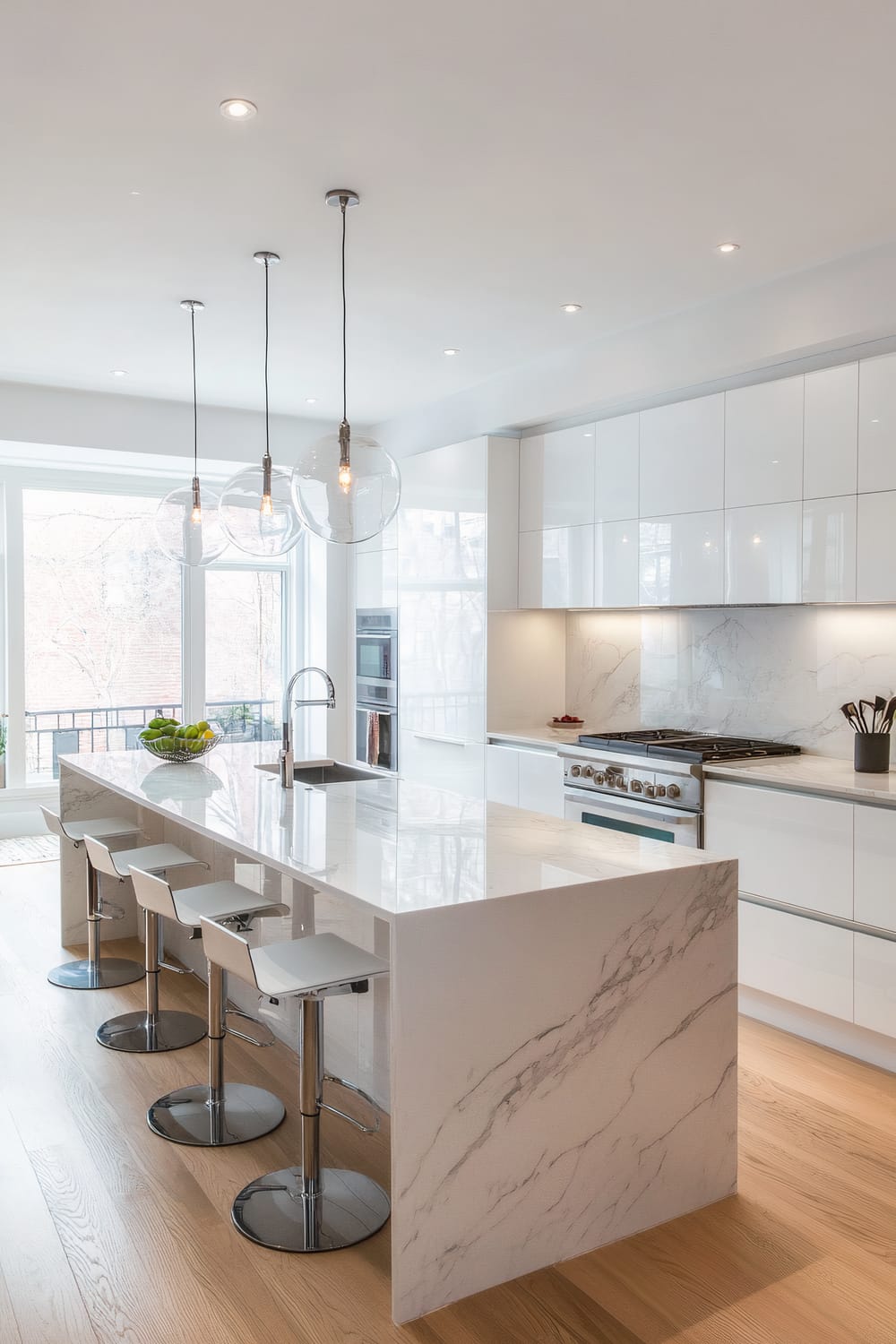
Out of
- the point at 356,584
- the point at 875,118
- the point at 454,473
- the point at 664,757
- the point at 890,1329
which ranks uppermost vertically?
the point at 875,118

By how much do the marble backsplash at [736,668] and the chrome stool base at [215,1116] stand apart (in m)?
2.53

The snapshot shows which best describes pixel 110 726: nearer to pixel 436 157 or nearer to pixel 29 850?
pixel 29 850

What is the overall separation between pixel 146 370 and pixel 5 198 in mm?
2124

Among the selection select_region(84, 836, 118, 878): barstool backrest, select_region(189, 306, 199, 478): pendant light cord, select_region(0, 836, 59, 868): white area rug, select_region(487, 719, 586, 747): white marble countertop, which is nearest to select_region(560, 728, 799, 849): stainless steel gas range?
select_region(487, 719, 586, 747): white marble countertop

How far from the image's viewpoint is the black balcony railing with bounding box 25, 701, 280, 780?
686 cm

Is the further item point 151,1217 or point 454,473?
point 454,473

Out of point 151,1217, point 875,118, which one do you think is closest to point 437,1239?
point 151,1217

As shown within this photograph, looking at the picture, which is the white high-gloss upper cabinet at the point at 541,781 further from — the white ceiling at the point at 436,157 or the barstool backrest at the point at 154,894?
the barstool backrest at the point at 154,894

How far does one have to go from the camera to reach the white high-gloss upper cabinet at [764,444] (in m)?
3.72

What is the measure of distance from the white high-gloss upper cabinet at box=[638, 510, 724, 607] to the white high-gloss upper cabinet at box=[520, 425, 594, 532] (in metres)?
0.44

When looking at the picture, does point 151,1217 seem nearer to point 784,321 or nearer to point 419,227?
point 419,227

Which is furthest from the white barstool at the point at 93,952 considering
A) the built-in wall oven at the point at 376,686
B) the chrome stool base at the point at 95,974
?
the built-in wall oven at the point at 376,686

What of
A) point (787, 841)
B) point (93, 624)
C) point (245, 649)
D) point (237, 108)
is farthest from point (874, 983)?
point (93, 624)

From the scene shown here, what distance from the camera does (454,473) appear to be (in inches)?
212
